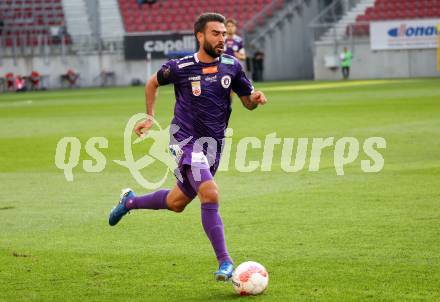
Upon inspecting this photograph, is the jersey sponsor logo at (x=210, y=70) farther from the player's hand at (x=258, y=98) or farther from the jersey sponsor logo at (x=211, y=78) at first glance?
the player's hand at (x=258, y=98)

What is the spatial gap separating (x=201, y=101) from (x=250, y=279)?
154 cm

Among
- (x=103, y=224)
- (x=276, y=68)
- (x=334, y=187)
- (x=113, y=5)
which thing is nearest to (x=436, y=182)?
(x=334, y=187)

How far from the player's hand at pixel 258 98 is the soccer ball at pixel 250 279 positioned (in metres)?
1.33

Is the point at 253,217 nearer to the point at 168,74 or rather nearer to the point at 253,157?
the point at 168,74

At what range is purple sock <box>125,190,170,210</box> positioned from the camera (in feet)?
26.5

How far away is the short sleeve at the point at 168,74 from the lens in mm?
7777

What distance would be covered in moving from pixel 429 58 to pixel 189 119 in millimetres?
38261

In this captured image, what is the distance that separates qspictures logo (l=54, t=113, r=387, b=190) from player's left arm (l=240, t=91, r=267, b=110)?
5.00 m

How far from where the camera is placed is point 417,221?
942cm

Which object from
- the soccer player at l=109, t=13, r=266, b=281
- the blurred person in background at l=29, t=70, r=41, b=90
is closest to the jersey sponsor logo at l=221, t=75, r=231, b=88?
the soccer player at l=109, t=13, r=266, b=281

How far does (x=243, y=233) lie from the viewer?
30.2ft

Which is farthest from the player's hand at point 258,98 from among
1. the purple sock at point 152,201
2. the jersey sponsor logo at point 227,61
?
the purple sock at point 152,201

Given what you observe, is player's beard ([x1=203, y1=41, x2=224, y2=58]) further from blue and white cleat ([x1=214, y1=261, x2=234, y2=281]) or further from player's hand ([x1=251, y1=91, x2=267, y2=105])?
blue and white cleat ([x1=214, y1=261, x2=234, y2=281])

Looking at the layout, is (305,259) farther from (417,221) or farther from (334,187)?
(334,187)
